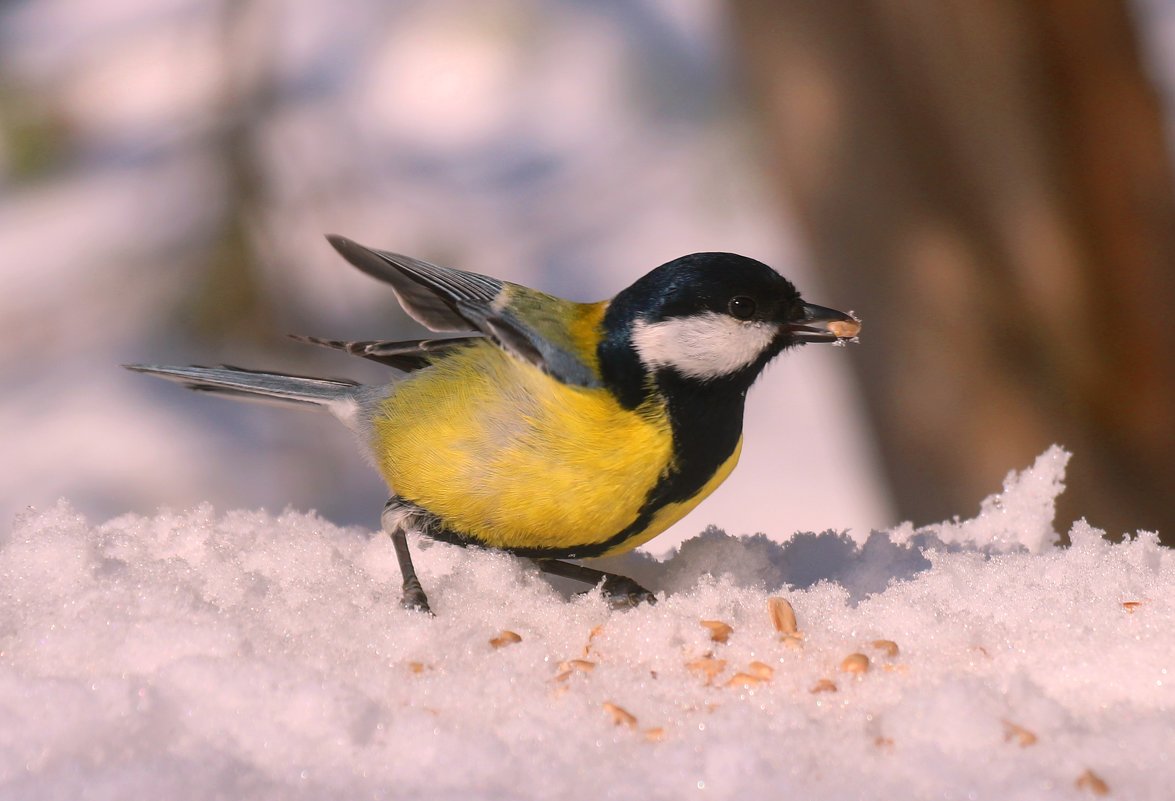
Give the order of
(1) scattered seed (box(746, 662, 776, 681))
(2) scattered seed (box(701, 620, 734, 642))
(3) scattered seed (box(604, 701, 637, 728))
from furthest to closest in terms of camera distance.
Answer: (2) scattered seed (box(701, 620, 734, 642))
(1) scattered seed (box(746, 662, 776, 681))
(3) scattered seed (box(604, 701, 637, 728))

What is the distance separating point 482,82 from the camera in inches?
251

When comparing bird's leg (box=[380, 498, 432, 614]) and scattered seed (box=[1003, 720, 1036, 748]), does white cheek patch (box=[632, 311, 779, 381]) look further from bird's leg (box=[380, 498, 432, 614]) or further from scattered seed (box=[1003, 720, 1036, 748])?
scattered seed (box=[1003, 720, 1036, 748])

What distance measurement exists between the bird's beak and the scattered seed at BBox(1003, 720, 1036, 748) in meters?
0.68

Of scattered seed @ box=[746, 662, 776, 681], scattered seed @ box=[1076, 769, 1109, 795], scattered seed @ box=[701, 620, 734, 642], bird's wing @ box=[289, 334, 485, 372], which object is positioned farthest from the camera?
bird's wing @ box=[289, 334, 485, 372]

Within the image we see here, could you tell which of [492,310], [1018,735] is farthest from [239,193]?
[1018,735]

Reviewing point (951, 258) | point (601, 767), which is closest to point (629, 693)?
point (601, 767)

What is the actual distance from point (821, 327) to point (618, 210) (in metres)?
4.28

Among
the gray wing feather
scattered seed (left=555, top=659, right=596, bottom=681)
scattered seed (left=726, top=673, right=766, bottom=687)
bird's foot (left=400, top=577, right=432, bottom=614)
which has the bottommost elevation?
scattered seed (left=726, top=673, right=766, bottom=687)

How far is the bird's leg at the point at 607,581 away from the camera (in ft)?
5.24

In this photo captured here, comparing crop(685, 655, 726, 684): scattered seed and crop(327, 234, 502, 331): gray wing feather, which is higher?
crop(327, 234, 502, 331): gray wing feather

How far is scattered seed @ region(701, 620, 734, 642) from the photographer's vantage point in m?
1.40

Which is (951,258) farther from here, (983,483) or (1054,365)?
(983,483)

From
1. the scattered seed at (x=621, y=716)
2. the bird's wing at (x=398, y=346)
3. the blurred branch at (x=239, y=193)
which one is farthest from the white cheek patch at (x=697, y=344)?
the blurred branch at (x=239, y=193)

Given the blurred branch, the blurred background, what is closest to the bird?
the blurred background
